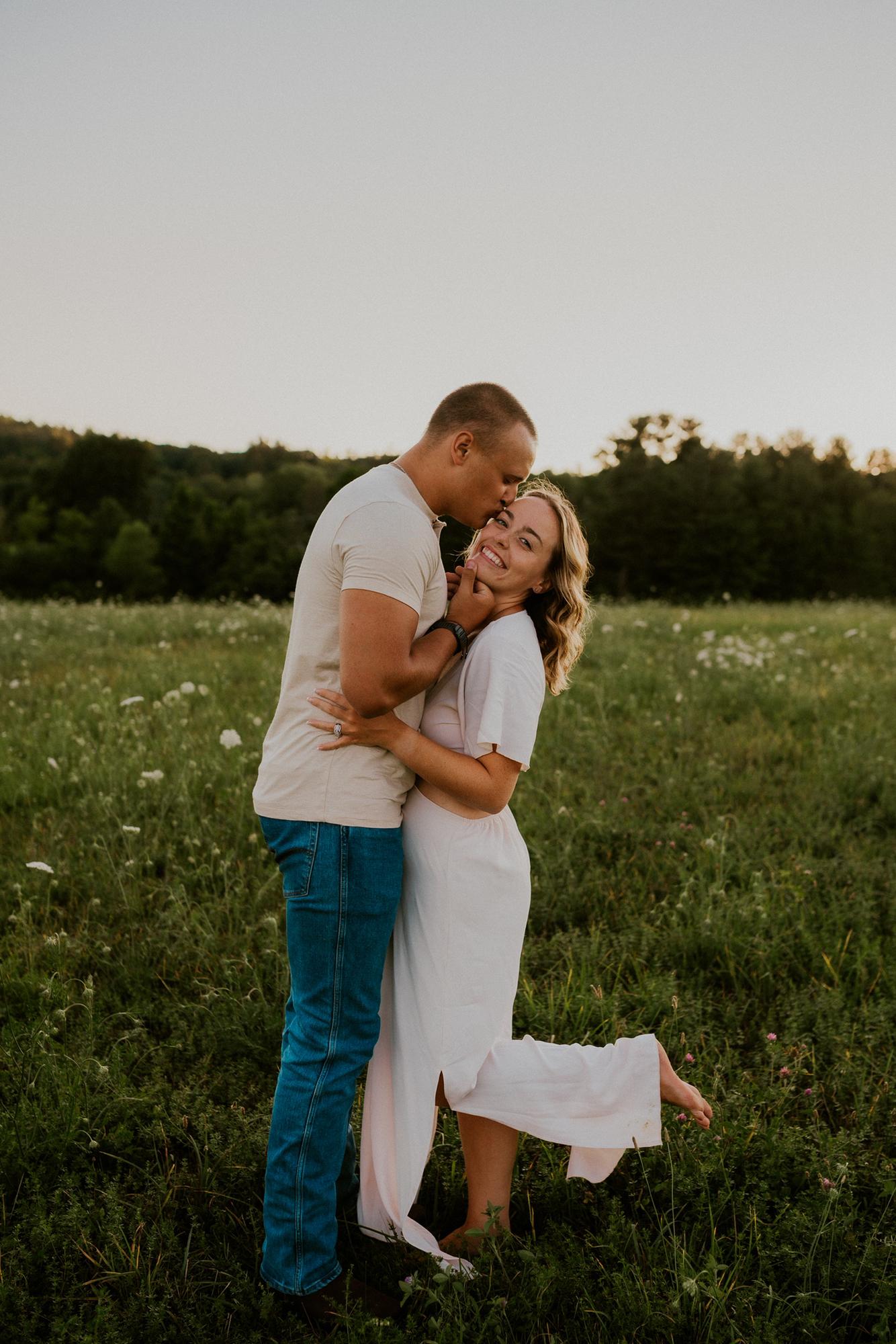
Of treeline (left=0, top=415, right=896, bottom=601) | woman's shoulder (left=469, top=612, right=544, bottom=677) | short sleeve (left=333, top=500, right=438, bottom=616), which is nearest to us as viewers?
short sleeve (left=333, top=500, right=438, bottom=616)

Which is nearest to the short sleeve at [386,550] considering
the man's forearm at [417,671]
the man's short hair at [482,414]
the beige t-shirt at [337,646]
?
the beige t-shirt at [337,646]

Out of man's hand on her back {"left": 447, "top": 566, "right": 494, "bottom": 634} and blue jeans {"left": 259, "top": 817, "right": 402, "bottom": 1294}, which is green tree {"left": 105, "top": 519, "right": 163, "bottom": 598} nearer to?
man's hand on her back {"left": 447, "top": 566, "right": 494, "bottom": 634}

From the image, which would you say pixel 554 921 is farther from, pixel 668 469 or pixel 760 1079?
pixel 668 469

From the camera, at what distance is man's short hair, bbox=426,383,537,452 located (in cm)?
262

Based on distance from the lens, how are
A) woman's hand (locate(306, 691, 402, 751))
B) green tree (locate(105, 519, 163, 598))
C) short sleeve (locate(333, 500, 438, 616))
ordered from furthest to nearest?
green tree (locate(105, 519, 163, 598)) < woman's hand (locate(306, 691, 402, 751)) < short sleeve (locate(333, 500, 438, 616))

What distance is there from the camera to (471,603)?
2.85m

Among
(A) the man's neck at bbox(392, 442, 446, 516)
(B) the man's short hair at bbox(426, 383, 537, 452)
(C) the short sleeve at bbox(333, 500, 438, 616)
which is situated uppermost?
(B) the man's short hair at bbox(426, 383, 537, 452)

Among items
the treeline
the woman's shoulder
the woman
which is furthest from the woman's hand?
the treeline

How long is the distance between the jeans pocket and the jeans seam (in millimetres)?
21

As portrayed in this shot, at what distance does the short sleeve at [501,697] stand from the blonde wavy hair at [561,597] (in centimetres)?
24

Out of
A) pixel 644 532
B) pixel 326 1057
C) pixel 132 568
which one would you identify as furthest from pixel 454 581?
pixel 132 568

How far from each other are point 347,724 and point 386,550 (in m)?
0.47

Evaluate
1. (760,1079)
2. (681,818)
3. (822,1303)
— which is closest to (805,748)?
(681,818)

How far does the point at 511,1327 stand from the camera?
95.3 inches
